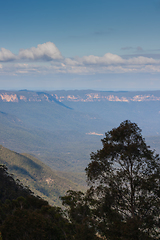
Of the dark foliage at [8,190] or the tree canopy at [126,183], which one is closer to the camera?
the tree canopy at [126,183]

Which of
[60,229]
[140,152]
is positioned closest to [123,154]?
[140,152]

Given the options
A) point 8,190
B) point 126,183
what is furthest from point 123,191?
point 8,190

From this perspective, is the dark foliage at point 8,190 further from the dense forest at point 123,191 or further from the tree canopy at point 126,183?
the tree canopy at point 126,183

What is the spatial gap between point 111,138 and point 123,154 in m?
1.66

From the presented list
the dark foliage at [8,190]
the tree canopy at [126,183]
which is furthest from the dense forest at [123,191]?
the dark foliage at [8,190]

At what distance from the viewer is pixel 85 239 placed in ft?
51.2

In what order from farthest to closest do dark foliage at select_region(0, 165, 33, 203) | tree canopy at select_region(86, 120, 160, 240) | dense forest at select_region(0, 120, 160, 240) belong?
dark foliage at select_region(0, 165, 33, 203)
tree canopy at select_region(86, 120, 160, 240)
dense forest at select_region(0, 120, 160, 240)

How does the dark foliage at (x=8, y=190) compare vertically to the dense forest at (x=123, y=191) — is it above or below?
below

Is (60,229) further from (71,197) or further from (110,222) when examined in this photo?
(110,222)

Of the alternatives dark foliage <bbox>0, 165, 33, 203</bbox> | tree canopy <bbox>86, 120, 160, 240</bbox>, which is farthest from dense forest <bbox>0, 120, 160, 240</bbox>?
dark foliage <bbox>0, 165, 33, 203</bbox>

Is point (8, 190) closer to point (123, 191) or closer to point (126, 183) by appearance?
point (123, 191)

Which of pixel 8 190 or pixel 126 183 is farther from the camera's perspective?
pixel 8 190

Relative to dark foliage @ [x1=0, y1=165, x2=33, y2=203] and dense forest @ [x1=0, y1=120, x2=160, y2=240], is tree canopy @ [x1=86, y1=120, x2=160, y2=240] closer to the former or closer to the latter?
dense forest @ [x1=0, y1=120, x2=160, y2=240]

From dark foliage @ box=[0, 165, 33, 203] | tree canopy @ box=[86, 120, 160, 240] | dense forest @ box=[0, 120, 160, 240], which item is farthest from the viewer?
dark foliage @ box=[0, 165, 33, 203]
